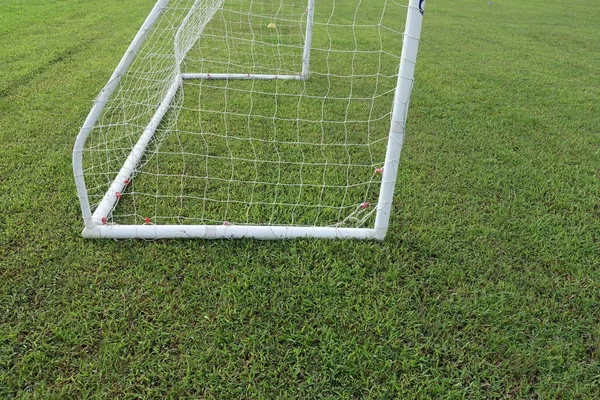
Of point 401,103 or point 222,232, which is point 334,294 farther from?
point 401,103

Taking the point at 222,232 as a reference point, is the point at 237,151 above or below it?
above

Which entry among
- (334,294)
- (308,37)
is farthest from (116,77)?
(308,37)

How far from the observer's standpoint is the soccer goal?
221cm

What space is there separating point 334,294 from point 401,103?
96 centimetres

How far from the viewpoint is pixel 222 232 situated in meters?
2.24

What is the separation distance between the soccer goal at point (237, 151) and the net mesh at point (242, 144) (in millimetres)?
10

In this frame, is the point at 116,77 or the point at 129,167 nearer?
the point at 116,77

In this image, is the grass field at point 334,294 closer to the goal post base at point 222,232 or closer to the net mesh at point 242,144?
the goal post base at point 222,232

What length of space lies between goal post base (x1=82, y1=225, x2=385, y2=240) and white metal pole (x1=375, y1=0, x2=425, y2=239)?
15 centimetres

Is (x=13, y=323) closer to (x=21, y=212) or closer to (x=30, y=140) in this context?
(x=21, y=212)

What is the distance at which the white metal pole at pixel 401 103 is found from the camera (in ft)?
5.98

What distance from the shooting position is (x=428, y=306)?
192 centimetres

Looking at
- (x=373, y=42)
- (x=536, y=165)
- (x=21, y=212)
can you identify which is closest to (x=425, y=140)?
(x=536, y=165)

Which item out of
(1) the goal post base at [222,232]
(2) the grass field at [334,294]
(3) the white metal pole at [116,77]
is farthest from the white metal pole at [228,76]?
(1) the goal post base at [222,232]
